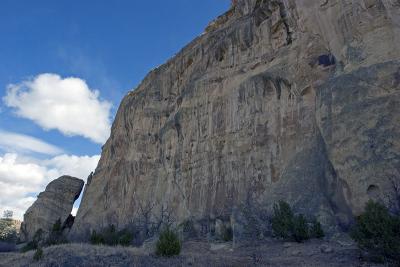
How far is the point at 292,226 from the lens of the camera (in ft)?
52.4

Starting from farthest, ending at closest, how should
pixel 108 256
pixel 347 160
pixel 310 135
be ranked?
1. pixel 310 135
2. pixel 347 160
3. pixel 108 256

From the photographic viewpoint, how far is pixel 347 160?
15812 mm

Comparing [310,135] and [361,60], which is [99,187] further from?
[361,60]

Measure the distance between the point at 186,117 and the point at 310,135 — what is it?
13.1 m

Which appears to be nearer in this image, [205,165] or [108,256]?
[108,256]

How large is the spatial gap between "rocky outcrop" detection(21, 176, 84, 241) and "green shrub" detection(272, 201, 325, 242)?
39.2 m

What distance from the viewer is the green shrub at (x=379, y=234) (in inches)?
420

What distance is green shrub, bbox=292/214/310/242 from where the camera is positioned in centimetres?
1555

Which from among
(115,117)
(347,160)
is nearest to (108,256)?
(347,160)

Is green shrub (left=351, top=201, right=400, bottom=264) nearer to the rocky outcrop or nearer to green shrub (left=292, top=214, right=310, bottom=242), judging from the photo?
green shrub (left=292, top=214, right=310, bottom=242)

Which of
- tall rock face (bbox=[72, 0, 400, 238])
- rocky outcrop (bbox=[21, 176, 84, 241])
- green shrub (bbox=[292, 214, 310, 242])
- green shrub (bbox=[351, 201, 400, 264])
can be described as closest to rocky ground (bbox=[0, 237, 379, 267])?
green shrub (bbox=[292, 214, 310, 242])

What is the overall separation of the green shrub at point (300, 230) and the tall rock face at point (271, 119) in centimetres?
120

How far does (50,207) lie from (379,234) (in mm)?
47259

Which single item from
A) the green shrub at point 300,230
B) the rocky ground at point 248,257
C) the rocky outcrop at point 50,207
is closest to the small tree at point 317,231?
the green shrub at point 300,230
